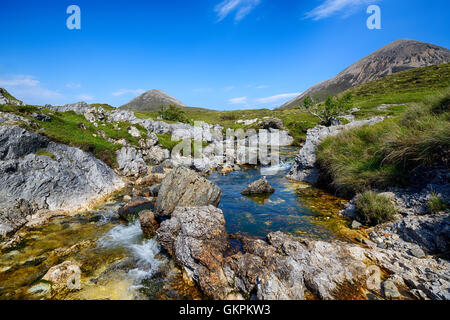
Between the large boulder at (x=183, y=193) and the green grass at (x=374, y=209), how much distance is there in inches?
294

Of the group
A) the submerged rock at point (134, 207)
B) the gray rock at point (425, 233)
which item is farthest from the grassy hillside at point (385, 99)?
the submerged rock at point (134, 207)

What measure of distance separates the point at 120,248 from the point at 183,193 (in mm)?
3782

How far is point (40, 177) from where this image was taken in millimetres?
11938

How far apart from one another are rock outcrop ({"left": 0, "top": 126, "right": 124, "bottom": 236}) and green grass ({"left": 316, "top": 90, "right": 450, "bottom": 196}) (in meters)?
17.3

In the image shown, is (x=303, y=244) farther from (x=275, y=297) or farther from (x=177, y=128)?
(x=177, y=128)

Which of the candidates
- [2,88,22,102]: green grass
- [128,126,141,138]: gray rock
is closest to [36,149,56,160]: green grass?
[128,126,141,138]: gray rock

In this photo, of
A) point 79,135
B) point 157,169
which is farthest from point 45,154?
point 157,169

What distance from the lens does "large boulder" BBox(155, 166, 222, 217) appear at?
34.5 feet

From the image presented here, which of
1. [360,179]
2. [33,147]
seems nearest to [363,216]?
[360,179]

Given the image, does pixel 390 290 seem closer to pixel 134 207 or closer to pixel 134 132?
pixel 134 207

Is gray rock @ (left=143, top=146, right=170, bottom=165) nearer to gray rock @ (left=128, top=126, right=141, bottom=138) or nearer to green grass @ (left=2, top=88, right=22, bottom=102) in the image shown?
gray rock @ (left=128, top=126, right=141, bottom=138)

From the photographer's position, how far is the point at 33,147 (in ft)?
43.8

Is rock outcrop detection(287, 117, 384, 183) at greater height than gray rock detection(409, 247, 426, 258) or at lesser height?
greater

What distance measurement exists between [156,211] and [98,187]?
22.5 ft
